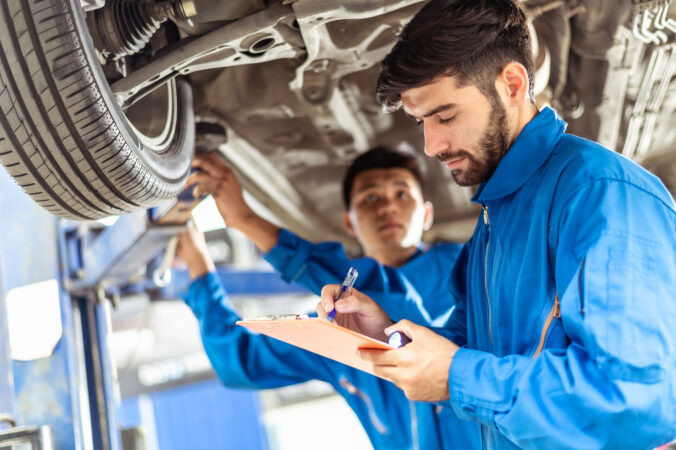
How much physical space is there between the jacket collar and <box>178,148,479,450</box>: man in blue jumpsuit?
78 cm

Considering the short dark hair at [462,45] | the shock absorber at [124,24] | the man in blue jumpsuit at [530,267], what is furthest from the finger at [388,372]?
the shock absorber at [124,24]

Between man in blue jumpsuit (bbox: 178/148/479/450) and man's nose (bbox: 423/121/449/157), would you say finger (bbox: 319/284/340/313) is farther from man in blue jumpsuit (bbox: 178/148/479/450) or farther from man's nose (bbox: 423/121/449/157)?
man in blue jumpsuit (bbox: 178/148/479/450)

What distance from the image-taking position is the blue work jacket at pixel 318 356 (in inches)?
75.0

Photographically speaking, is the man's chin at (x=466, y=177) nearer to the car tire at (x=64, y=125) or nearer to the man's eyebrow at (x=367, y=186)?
the car tire at (x=64, y=125)

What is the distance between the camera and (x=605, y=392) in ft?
2.87

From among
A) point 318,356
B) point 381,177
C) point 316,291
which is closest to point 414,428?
point 318,356

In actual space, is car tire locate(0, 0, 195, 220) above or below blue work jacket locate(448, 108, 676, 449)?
above

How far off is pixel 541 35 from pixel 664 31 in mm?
305

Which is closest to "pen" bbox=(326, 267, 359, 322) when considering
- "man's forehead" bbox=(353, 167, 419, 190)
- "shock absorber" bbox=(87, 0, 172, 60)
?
"shock absorber" bbox=(87, 0, 172, 60)

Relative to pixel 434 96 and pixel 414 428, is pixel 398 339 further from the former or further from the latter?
pixel 414 428

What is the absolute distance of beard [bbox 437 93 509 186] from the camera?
1.14 meters

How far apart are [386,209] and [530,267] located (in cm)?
126

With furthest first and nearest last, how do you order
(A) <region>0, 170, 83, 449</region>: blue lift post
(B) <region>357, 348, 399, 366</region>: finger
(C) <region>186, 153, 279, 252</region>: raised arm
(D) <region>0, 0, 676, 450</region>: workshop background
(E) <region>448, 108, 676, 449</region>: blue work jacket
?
1. (C) <region>186, 153, 279, 252</region>: raised arm
2. (A) <region>0, 170, 83, 449</region>: blue lift post
3. (D) <region>0, 0, 676, 450</region>: workshop background
4. (B) <region>357, 348, 399, 366</region>: finger
5. (E) <region>448, 108, 676, 449</region>: blue work jacket

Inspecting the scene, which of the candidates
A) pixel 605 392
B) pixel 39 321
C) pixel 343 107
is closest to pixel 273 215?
pixel 343 107
